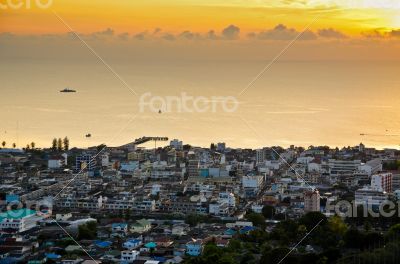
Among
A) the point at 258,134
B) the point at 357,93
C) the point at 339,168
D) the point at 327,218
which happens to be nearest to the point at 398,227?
the point at 327,218

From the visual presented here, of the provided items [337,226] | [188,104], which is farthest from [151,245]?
[188,104]

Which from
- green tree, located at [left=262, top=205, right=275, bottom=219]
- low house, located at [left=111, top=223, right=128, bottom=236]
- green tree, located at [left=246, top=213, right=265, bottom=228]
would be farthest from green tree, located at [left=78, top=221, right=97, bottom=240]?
green tree, located at [left=262, top=205, right=275, bottom=219]

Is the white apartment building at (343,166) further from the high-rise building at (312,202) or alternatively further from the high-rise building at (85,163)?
the high-rise building at (85,163)

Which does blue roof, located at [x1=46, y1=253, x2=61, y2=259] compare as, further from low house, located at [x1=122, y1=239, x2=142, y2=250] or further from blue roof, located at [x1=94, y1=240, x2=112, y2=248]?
low house, located at [x1=122, y1=239, x2=142, y2=250]

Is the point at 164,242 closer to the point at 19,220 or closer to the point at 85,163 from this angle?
the point at 19,220

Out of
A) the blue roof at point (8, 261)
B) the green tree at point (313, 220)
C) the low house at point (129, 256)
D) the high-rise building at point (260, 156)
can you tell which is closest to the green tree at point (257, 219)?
the green tree at point (313, 220)

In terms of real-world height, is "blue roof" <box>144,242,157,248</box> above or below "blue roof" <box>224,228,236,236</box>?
below
